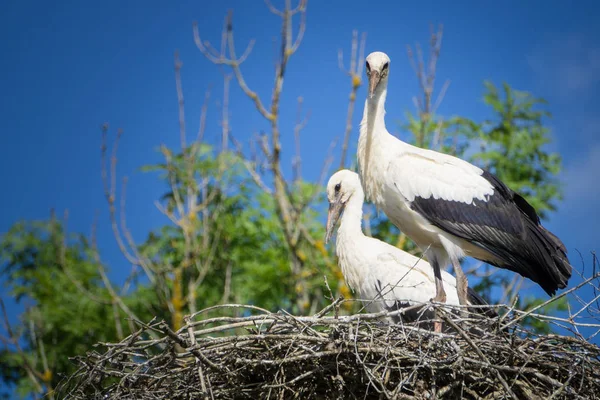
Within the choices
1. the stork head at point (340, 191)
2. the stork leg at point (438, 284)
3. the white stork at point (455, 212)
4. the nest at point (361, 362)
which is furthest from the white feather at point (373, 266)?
the nest at point (361, 362)

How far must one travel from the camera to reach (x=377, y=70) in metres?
7.18

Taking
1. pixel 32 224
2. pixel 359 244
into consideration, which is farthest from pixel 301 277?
pixel 32 224

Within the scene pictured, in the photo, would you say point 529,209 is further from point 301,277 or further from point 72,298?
point 72,298

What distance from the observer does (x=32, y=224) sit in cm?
1581

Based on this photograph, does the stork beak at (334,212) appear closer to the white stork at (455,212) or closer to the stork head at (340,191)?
the stork head at (340,191)

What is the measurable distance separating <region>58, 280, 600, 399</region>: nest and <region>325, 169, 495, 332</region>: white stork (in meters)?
1.41

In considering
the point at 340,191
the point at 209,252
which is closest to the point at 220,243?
the point at 209,252

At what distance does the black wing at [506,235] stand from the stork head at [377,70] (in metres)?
1.11

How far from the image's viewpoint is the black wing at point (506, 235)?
6.67 meters

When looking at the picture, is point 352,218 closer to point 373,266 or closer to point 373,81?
point 373,266

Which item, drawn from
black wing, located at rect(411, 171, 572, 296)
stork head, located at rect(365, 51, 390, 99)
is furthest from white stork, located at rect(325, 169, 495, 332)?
stork head, located at rect(365, 51, 390, 99)

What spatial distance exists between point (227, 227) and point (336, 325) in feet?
32.5

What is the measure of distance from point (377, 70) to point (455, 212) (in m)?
1.41

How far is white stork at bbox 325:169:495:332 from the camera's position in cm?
710
